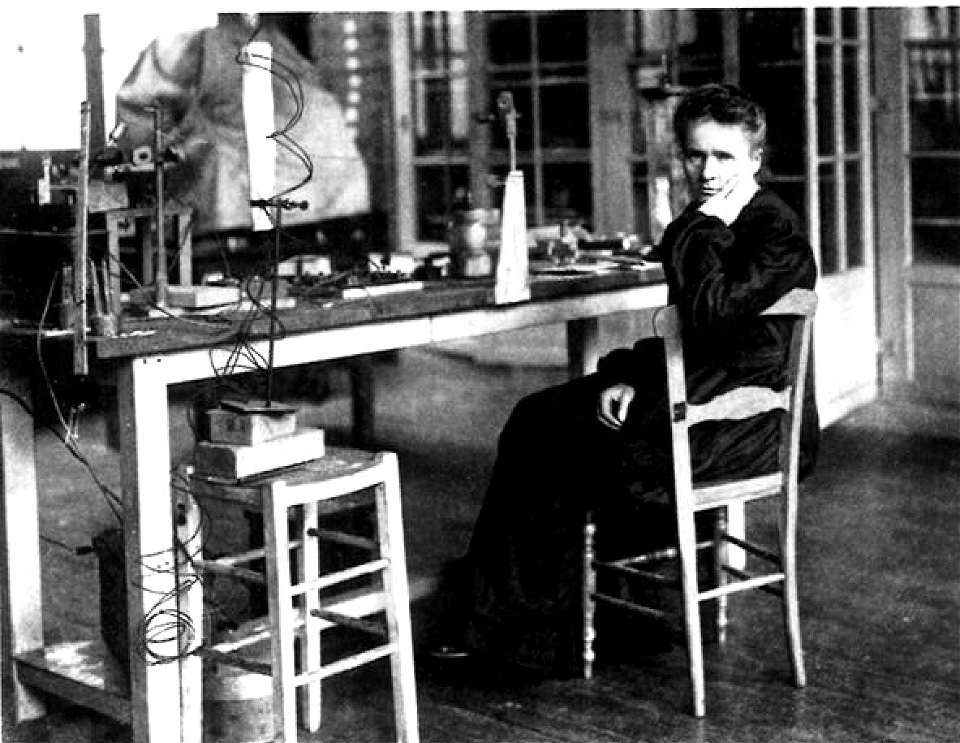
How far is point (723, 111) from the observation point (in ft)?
11.4

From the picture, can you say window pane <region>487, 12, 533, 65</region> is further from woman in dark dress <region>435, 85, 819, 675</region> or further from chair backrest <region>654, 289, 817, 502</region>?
chair backrest <region>654, 289, 817, 502</region>

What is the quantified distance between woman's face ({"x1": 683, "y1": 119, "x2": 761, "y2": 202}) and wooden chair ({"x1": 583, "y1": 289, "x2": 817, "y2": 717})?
1.07 ft

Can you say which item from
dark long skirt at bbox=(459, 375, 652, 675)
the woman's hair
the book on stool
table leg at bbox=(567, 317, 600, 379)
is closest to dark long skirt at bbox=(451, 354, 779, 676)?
dark long skirt at bbox=(459, 375, 652, 675)

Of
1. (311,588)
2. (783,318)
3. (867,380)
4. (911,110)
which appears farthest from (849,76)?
(311,588)

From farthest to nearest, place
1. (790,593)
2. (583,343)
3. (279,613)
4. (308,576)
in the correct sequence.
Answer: (583,343)
(790,593)
(308,576)
(279,613)

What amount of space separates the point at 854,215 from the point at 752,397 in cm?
380

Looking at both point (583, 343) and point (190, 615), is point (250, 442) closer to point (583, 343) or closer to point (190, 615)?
point (190, 615)

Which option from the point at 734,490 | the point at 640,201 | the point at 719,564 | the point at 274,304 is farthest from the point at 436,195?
the point at 274,304

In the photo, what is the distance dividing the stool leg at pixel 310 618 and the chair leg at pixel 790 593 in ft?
3.70

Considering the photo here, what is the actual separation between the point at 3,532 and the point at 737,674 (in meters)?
1.80

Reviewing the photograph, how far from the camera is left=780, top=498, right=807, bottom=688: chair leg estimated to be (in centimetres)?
357

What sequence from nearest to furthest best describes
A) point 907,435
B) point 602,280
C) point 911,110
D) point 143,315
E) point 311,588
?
point 311,588 < point 143,315 < point 602,280 < point 907,435 < point 911,110

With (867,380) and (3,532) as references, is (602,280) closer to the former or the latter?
(3,532)

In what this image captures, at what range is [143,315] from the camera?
11.2 feet
